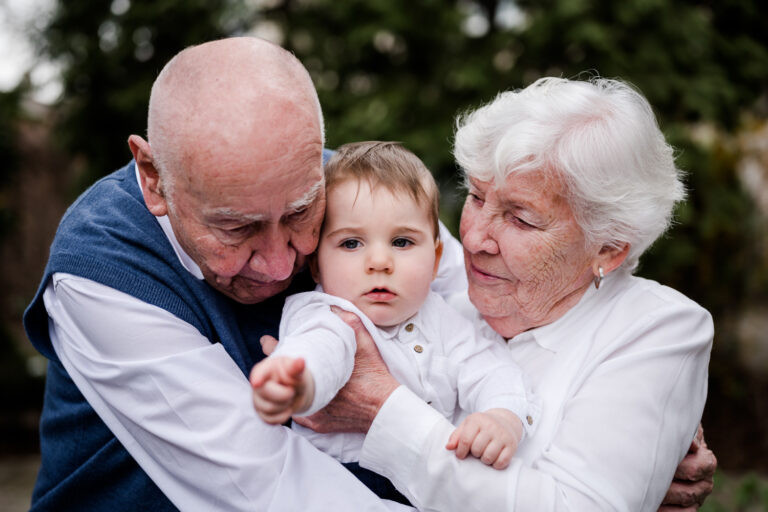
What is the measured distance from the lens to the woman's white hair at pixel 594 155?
7.04ft

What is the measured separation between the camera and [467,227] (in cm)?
233

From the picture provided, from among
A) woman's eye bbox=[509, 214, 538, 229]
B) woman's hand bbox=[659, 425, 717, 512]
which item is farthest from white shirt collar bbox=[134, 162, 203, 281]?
woman's hand bbox=[659, 425, 717, 512]

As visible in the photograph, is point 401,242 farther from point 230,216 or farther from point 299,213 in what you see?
point 230,216

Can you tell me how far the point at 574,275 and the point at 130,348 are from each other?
1397 mm

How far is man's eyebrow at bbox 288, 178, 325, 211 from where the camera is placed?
6.54 feet

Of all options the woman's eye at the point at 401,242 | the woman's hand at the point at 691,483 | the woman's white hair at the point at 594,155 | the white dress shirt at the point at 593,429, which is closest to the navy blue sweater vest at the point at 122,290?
the woman's eye at the point at 401,242

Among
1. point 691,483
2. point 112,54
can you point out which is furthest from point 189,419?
point 112,54

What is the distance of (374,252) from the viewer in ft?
7.04

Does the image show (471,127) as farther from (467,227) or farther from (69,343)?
(69,343)

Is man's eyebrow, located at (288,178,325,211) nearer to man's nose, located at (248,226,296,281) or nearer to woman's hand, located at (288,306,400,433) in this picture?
man's nose, located at (248,226,296,281)

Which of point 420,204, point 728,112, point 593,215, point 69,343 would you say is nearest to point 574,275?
point 593,215

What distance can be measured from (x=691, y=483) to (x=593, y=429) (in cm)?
62

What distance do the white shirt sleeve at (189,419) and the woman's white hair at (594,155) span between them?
105cm

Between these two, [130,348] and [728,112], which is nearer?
[130,348]
